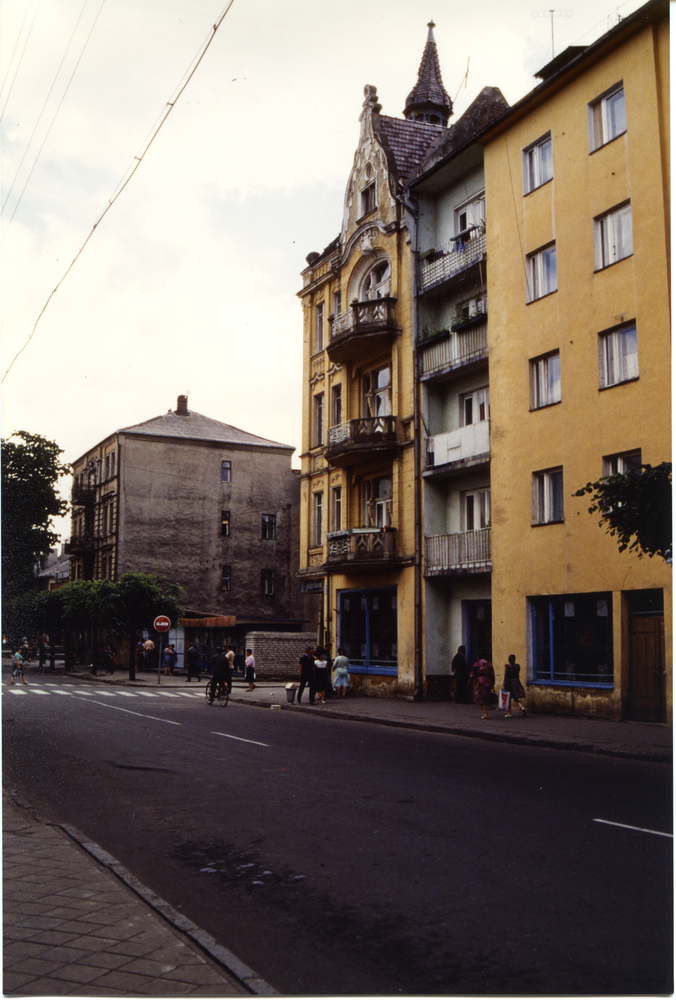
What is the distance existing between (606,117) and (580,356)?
4.35 metres

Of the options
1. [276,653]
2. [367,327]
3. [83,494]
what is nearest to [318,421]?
[367,327]

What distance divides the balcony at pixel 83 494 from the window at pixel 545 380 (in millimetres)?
40167

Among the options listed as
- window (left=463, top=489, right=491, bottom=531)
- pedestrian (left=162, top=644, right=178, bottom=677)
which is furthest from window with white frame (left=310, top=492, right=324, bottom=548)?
pedestrian (left=162, top=644, right=178, bottom=677)

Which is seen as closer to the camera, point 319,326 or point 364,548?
point 364,548

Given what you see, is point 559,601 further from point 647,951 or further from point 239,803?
point 647,951

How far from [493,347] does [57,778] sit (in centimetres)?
1467

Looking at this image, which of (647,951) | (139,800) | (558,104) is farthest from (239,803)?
(558,104)

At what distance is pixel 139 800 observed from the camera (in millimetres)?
9117

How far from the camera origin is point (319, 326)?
107ft

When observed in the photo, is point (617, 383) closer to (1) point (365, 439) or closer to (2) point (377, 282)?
(1) point (365, 439)

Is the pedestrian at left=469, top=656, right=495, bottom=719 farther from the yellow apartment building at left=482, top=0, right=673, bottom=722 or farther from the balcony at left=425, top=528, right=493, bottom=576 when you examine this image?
the balcony at left=425, top=528, right=493, bottom=576

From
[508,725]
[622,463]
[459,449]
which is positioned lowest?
[508,725]

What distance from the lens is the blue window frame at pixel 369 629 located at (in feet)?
88.0

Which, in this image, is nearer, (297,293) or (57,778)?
(57,778)
